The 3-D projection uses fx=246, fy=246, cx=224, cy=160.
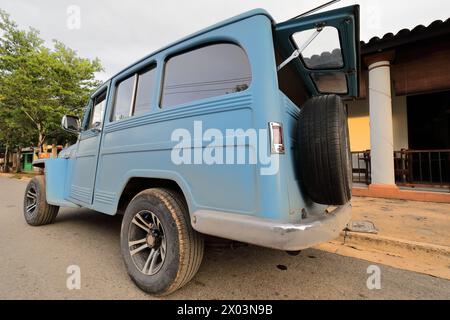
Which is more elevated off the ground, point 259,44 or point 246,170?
point 259,44

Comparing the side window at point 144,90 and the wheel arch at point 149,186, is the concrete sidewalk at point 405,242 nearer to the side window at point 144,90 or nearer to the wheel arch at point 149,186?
the wheel arch at point 149,186

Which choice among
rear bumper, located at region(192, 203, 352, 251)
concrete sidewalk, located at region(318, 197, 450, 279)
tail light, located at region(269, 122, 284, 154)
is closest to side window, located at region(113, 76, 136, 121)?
rear bumper, located at region(192, 203, 352, 251)

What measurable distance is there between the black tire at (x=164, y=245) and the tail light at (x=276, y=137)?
2.99 ft

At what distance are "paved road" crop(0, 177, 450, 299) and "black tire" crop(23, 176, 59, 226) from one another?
2.46 ft

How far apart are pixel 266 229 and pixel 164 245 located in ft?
3.15

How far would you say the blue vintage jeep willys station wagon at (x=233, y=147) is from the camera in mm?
1631

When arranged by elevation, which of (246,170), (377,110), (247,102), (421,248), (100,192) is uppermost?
(377,110)

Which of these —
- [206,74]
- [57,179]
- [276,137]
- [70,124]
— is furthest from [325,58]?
[57,179]

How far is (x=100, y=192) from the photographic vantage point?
9.24ft

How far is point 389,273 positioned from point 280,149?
1901mm
